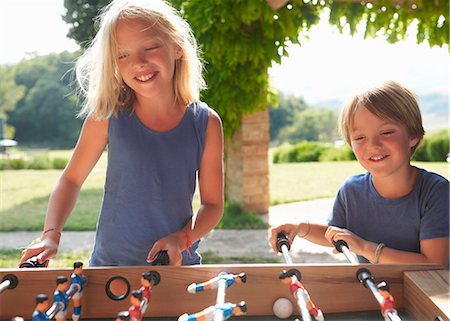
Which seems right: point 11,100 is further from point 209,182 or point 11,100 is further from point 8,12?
point 209,182

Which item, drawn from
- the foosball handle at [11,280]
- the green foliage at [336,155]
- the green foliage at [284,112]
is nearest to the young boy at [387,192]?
the foosball handle at [11,280]

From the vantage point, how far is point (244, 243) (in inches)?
199

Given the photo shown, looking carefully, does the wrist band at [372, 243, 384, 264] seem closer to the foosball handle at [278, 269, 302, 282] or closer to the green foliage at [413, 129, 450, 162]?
the foosball handle at [278, 269, 302, 282]

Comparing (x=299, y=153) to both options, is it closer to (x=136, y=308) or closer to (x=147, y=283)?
(x=147, y=283)

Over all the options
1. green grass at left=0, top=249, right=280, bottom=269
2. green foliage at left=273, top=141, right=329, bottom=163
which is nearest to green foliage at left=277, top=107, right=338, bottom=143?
green foliage at left=273, top=141, right=329, bottom=163

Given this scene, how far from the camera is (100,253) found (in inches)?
60.7

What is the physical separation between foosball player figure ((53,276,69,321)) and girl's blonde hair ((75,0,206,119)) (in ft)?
1.92

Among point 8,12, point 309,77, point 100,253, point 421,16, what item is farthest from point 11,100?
point 100,253

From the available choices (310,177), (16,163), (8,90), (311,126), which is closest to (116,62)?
(310,177)

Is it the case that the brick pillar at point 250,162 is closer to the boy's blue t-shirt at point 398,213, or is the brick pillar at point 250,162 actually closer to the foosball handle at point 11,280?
the boy's blue t-shirt at point 398,213

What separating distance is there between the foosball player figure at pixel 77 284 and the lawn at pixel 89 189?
5097 mm

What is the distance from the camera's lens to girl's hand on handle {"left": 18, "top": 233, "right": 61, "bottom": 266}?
1.29 m

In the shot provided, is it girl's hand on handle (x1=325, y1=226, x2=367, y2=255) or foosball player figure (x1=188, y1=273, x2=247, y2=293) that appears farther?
girl's hand on handle (x1=325, y1=226, x2=367, y2=255)

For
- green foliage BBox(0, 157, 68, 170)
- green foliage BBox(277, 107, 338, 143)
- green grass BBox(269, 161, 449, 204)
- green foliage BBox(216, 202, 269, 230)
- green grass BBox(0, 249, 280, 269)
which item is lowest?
green grass BBox(269, 161, 449, 204)
